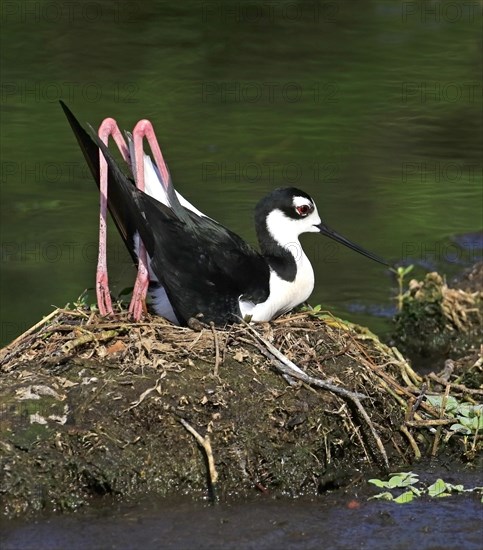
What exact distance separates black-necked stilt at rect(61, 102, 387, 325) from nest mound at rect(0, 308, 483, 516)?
12.6 inches

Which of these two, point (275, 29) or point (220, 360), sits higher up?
point (275, 29)

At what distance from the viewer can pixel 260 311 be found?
26.8ft

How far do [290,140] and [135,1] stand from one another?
6.50 metres

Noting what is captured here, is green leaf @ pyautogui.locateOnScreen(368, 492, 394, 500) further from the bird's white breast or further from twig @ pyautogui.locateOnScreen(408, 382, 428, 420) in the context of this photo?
the bird's white breast

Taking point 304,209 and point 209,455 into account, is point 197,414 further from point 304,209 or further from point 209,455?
point 304,209

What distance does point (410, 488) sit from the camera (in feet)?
23.7

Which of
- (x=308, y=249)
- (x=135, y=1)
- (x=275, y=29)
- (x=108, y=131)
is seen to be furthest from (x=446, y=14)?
(x=108, y=131)

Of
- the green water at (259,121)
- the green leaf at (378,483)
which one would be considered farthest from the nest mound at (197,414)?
the green water at (259,121)

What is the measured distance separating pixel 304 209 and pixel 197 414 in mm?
1917

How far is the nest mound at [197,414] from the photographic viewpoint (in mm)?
7023


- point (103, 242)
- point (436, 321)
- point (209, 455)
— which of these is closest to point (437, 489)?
point (209, 455)

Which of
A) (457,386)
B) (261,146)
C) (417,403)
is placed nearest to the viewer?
(417,403)

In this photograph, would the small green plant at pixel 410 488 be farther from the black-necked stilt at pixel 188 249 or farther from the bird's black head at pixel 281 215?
the bird's black head at pixel 281 215

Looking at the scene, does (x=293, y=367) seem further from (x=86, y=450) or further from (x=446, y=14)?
(x=446, y=14)
